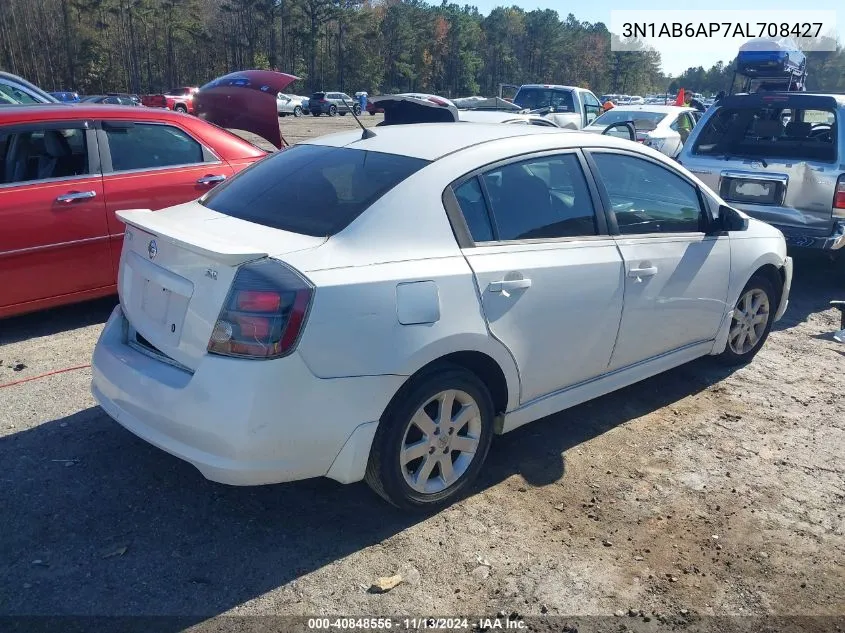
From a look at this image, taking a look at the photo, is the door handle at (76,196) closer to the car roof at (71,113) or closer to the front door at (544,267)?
the car roof at (71,113)

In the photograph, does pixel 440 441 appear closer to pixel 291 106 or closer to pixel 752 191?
pixel 752 191

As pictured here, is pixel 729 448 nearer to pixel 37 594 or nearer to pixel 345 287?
pixel 345 287

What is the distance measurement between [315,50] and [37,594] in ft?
253

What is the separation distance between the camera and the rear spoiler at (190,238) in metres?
2.85

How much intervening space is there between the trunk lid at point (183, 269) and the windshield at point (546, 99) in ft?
44.3

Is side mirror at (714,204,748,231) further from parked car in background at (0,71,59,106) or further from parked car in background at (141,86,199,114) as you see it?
parked car in background at (141,86,199,114)

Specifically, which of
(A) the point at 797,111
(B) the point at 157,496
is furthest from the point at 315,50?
(B) the point at 157,496

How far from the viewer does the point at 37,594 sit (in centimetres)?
277

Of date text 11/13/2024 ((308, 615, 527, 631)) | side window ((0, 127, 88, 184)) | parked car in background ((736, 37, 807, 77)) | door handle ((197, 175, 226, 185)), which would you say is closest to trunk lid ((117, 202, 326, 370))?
date text 11/13/2024 ((308, 615, 527, 631))

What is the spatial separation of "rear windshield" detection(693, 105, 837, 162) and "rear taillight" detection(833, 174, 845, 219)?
3.24 feet

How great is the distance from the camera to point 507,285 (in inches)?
133

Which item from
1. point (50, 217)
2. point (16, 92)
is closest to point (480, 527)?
point (50, 217)

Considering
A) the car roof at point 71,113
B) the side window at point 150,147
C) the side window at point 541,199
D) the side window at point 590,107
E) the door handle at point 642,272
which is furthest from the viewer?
the side window at point 590,107

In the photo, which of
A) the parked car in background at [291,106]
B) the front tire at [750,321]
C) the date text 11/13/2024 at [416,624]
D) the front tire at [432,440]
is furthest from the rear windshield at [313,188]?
the parked car in background at [291,106]
